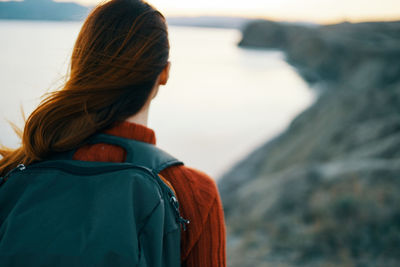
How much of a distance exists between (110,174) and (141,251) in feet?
0.76

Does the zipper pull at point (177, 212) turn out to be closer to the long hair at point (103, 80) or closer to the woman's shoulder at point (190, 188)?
the woman's shoulder at point (190, 188)

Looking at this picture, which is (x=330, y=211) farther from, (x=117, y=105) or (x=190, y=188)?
(x=117, y=105)

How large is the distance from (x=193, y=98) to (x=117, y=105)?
99.2 ft

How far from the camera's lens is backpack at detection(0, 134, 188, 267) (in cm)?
86

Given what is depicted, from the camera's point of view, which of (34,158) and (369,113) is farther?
(369,113)

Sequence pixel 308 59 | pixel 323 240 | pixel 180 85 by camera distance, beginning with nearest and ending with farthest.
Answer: pixel 323 240 → pixel 180 85 → pixel 308 59

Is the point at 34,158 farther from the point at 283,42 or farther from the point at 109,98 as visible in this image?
the point at 283,42

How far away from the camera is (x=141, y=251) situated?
913 millimetres

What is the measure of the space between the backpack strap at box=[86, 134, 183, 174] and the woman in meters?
0.02

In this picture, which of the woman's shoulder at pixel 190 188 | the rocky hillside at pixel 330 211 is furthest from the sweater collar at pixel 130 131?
the rocky hillside at pixel 330 211

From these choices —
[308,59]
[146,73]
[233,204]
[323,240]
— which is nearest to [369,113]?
[233,204]

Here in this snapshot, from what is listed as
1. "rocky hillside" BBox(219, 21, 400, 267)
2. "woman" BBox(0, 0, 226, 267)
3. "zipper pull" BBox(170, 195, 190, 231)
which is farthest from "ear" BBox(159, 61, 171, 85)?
"rocky hillside" BBox(219, 21, 400, 267)

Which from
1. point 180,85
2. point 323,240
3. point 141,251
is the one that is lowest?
point 180,85

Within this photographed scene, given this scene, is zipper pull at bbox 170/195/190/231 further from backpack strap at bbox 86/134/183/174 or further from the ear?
the ear
